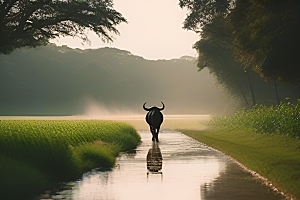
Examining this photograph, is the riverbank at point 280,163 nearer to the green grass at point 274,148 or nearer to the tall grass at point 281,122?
the green grass at point 274,148

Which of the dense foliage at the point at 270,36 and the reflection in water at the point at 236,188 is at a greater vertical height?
the dense foliage at the point at 270,36

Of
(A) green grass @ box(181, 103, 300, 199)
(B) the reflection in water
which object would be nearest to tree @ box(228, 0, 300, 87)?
(A) green grass @ box(181, 103, 300, 199)

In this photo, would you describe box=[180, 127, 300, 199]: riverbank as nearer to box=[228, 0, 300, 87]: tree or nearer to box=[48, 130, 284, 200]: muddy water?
box=[48, 130, 284, 200]: muddy water

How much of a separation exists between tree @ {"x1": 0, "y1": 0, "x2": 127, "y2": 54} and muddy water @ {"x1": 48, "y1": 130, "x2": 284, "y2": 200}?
10.6 metres

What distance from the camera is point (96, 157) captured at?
15.6 m

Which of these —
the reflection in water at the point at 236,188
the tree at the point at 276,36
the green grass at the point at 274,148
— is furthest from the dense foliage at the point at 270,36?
the reflection in water at the point at 236,188

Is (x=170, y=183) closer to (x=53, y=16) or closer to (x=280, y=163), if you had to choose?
(x=280, y=163)

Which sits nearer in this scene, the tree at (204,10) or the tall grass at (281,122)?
the tall grass at (281,122)

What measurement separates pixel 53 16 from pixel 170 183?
614 inches

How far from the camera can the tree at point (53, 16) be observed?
23344 mm

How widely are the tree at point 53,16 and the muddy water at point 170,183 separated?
10621mm

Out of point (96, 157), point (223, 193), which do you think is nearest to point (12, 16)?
point (96, 157)

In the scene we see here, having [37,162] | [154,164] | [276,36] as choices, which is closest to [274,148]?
[276,36]

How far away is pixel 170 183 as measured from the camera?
11.1 m
